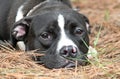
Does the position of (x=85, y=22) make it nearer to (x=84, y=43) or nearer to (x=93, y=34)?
(x=84, y=43)

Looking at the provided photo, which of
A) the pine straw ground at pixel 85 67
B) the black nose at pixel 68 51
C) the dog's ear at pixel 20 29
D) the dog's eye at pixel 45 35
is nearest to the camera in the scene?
the pine straw ground at pixel 85 67

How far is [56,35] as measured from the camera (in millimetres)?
5410

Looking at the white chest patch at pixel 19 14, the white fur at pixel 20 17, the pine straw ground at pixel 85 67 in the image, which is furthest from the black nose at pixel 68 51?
the white chest patch at pixel 19 14

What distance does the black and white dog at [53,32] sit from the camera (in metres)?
5.20

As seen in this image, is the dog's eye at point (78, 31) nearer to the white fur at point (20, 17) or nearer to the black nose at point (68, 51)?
the black nose at point (68, 51)

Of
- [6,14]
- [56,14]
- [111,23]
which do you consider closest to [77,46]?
[56,14]

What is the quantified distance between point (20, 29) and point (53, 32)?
1.78 ft

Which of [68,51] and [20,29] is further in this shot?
[20,29]

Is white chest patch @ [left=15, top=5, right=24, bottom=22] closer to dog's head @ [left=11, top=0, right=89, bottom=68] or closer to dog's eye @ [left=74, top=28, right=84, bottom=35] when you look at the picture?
dog's head @ [left=11, top=0, right=89, bottom=68]

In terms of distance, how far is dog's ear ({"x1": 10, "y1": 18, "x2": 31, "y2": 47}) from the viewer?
18.9 feet

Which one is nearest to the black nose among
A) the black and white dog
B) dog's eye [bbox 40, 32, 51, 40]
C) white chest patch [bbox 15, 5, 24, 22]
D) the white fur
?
the black and white dog

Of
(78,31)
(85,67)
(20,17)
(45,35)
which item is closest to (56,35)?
(45,35)

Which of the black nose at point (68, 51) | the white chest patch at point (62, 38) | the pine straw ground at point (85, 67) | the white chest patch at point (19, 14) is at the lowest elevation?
the pine straw ground at point (85, 67)

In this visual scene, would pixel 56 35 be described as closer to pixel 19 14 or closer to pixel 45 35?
pixel 45 35
